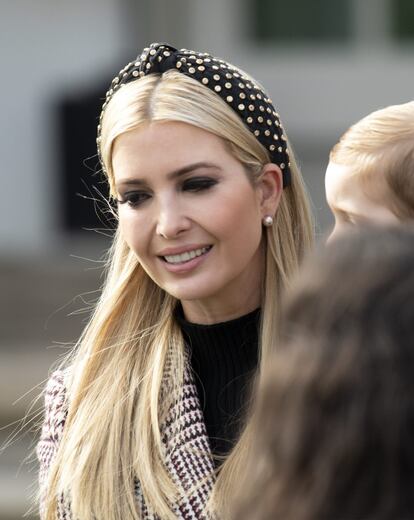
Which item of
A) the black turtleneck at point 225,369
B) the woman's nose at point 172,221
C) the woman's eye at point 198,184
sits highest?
the woman's eye at point 198,184

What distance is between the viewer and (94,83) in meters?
11.2

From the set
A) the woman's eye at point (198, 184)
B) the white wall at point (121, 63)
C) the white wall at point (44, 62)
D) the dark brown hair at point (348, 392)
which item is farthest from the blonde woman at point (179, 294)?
the white wall at point (44, 62)

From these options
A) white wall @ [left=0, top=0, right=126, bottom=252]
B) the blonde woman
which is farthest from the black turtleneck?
white wall @ [left=0, top=0, right=126, bottom=252]

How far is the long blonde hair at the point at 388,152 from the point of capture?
278cm

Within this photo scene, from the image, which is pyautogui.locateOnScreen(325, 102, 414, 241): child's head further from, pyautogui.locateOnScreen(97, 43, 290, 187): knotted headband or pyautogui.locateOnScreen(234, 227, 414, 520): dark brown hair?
pyautogui.locateOnScreen(234, 227, 414, 520): dark brown hair

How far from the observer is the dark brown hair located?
5.55 ft

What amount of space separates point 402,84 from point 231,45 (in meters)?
1.53

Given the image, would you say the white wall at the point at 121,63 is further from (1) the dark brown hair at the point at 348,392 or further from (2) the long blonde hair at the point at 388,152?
(1) the dark brown hair at the point at 348,392

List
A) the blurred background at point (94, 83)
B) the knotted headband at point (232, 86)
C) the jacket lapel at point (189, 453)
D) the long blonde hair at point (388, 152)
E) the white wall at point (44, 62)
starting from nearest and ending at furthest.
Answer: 1. the long blonde hair at point (388, 152)
2. the jacket lapel at point (189, 453)
3. the knotted headband at point (232, 86)
4. the blurred background at point (94, 83)
5. the white wall at point (44, 62)

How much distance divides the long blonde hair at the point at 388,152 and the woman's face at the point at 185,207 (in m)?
0.24

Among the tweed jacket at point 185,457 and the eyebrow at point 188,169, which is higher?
the eyebrow at point 188,169

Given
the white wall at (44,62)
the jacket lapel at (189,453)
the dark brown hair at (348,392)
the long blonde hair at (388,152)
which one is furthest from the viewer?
the white wall at (44,62)

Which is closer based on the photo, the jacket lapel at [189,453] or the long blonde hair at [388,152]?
the long blonde hair at [388,152]

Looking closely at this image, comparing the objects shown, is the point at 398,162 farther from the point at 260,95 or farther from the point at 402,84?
the point at 402,84
